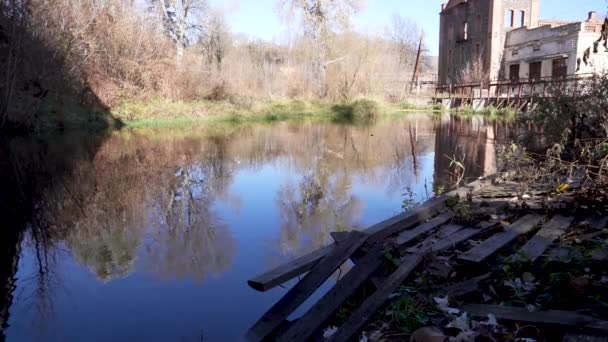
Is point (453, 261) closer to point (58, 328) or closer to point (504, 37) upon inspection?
point (58, 328)

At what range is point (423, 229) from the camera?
4621mm

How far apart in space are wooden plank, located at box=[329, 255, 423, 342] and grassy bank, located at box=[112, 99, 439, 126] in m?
21.0

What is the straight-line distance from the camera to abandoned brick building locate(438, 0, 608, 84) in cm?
3259

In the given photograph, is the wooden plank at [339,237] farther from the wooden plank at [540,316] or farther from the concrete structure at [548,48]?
the concrete structure at [548,48]

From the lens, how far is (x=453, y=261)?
3.71 m

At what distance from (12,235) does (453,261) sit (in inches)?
199

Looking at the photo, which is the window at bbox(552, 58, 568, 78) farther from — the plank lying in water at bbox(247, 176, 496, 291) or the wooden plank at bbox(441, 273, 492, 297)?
the wooden plank at bbox(441, 273, 492, 297)

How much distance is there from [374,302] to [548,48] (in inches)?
1480

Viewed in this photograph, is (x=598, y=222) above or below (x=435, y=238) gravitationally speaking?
above

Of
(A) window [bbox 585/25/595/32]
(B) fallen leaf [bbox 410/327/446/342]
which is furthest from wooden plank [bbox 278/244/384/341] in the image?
(A) window [bbox 585/25/595/32]

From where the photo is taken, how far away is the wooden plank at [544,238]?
360 cm

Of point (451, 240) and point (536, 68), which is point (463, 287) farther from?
point (536, 68)

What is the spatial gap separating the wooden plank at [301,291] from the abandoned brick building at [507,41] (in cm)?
3314

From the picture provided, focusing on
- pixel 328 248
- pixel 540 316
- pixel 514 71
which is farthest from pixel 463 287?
pixel 514 71
